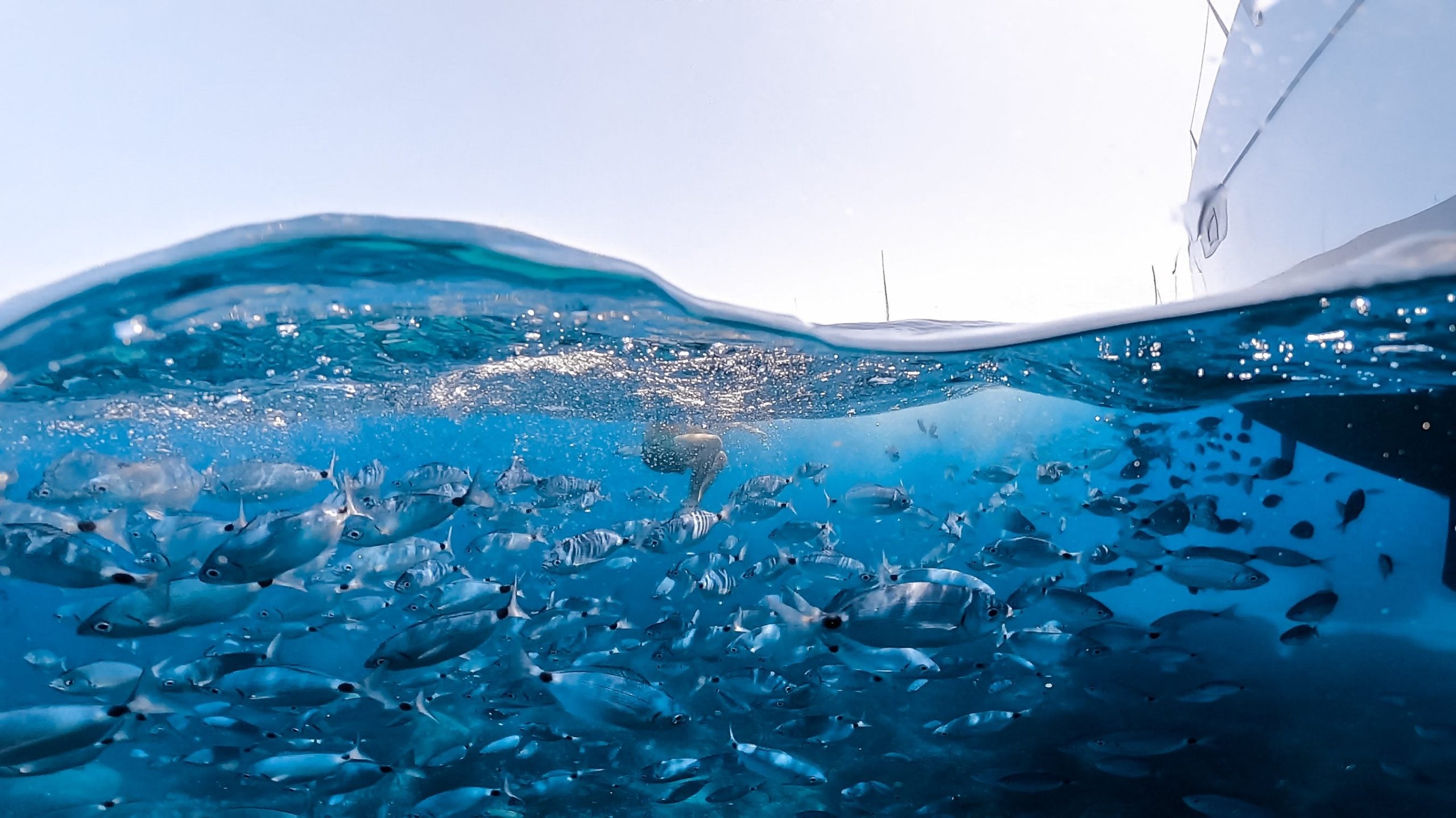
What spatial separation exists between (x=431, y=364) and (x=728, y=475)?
5179 mm

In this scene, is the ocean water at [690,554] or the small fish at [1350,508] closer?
the ocean water at [690,554]

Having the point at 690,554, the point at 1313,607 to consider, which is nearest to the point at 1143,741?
the point at 1313,607

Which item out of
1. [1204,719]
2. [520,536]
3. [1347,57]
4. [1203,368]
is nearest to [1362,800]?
[1204,719]

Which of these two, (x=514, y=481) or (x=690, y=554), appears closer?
(x=690, y=554)

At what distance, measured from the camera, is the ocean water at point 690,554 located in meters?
5.58

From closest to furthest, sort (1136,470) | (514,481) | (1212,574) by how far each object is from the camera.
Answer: (1212,574)
(514,481)
(1136,470)

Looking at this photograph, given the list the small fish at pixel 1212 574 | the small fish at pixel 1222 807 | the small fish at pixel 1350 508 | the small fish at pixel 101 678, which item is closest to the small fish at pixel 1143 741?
the small fish at pixel 1222 807

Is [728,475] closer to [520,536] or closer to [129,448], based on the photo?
[520,536]

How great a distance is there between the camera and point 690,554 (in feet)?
24.8

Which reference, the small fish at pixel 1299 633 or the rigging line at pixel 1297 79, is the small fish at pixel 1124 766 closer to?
the small fish at pixel 1299 633

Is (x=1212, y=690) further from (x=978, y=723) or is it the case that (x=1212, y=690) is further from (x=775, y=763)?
(x=775, y=763)

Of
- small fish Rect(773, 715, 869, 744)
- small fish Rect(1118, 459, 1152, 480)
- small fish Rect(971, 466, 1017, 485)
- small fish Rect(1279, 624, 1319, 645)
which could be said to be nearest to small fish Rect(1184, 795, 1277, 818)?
small fish Rect(1279, 624, 1319, 645)

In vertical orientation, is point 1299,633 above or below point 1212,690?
above

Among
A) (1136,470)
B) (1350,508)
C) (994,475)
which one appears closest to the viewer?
(1350,508)
